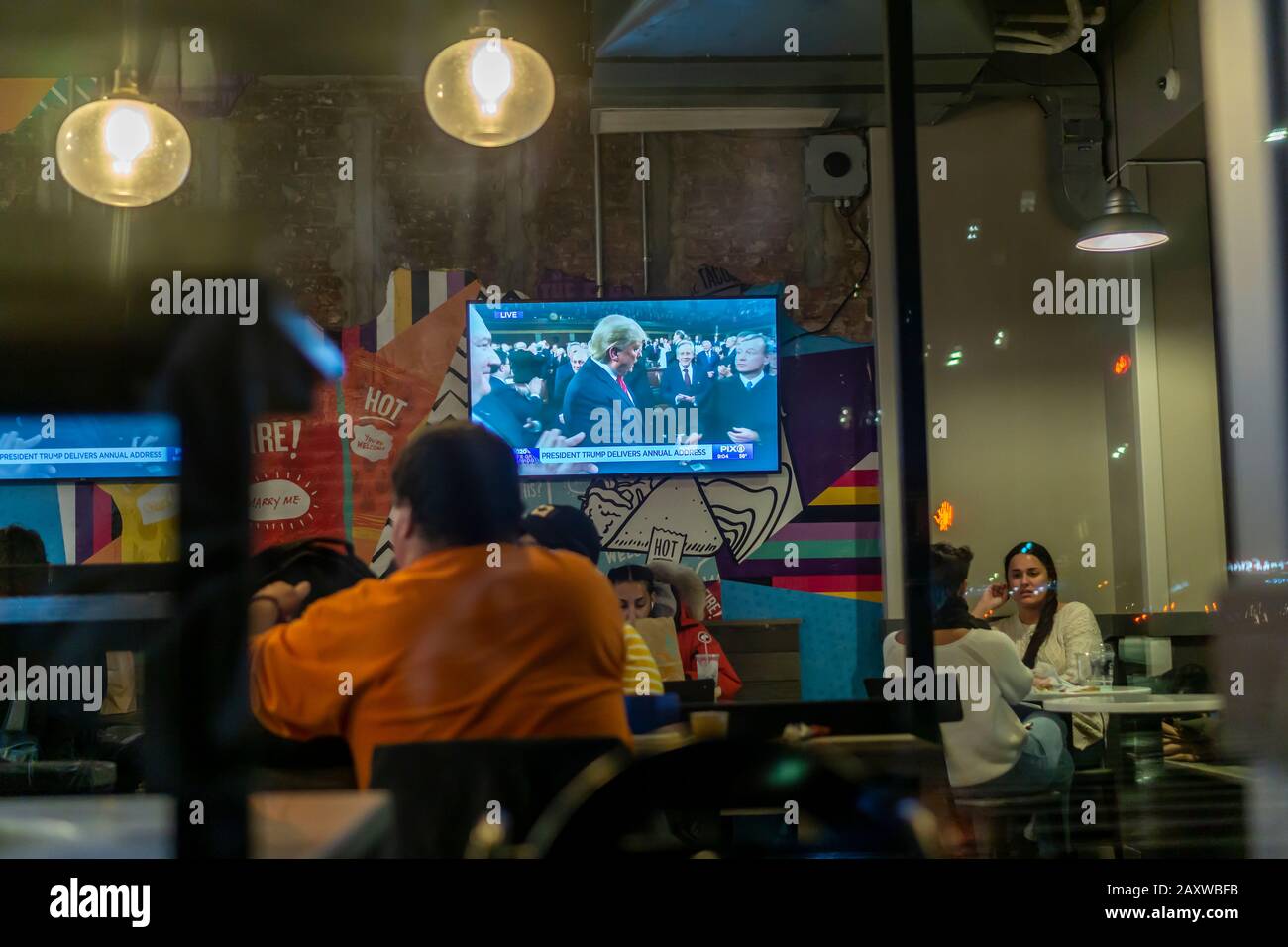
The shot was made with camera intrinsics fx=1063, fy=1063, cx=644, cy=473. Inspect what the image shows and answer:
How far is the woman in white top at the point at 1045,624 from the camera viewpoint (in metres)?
3.33

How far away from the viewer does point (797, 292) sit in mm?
A: 3734

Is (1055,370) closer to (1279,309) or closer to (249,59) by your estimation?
(1279,309)

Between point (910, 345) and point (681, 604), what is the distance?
1.59m

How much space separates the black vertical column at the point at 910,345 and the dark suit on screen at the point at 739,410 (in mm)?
1232

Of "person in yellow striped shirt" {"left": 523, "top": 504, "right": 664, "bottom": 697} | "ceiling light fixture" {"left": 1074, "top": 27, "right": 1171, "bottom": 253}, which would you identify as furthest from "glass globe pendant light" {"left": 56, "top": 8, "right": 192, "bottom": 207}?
"ceiling light fixture" {"left": 1074, "top": 27, "right": 1171, "bottom": 253}

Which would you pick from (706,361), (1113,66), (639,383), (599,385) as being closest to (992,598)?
(706,361)

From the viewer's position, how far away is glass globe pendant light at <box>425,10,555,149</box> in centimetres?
209

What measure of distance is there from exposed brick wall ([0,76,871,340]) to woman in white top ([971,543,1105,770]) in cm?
100

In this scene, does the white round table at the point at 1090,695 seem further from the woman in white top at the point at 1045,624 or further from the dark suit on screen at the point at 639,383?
the dark suit on screen at the point at 639,383

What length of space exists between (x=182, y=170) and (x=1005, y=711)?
95.9 inches

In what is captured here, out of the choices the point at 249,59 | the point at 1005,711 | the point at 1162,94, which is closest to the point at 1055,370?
the point at 1162,94

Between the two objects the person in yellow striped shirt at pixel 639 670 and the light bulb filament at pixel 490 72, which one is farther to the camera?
the light bulb filament at pixel 490 72

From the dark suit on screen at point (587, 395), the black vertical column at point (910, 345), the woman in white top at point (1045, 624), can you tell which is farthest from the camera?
the woman in white top at point (1045, 624)

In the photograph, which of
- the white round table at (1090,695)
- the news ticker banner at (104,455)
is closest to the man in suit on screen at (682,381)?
the white round table at (1090,695)
